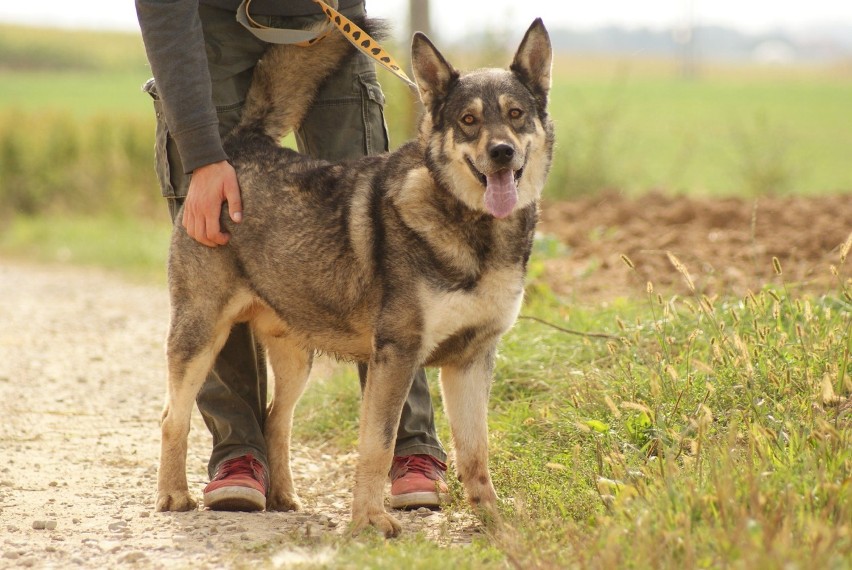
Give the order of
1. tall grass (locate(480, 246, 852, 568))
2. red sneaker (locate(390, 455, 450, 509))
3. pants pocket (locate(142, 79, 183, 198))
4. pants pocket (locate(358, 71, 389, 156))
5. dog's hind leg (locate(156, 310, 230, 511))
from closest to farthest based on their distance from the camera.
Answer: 1. tall grass (locate(480, 246, 852, 568))
2. dog's hind leg (locate(156, 310, 230, 511))
3. red sneaker (locate(390, 455, 450, 509))
4. pants pocket (locate(142, 79, 183, 198))
5. pants pocket (locate(358, 71, 389, 156))

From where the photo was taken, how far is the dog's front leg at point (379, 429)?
3.99 meters

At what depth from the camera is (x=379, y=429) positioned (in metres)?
4.04

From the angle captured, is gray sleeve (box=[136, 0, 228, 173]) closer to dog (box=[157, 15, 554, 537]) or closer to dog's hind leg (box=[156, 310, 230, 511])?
dog (box=[157, 15, 554, 537])

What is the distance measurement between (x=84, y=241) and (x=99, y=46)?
152 feet

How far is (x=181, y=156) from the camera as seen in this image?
4.36 meters

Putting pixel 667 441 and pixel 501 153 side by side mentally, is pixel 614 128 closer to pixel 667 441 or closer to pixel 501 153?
pixel 667 441

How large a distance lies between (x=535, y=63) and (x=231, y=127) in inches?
53.3

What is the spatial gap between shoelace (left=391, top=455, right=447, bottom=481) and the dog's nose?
4.87 feet

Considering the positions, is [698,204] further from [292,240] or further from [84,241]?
[84,241]

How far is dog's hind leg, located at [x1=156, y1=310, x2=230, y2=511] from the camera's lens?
4.39m

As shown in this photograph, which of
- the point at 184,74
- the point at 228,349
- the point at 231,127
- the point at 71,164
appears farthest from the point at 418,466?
the point at 71,164

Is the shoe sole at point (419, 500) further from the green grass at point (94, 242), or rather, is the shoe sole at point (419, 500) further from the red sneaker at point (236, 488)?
the green grass at point (94, 242)

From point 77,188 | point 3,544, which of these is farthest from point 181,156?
point 77,188

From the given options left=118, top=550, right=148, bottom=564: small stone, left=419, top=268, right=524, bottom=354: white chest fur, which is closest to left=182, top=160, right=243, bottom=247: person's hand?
left=419, top=268, right=524, bottom=354: white chest fur
